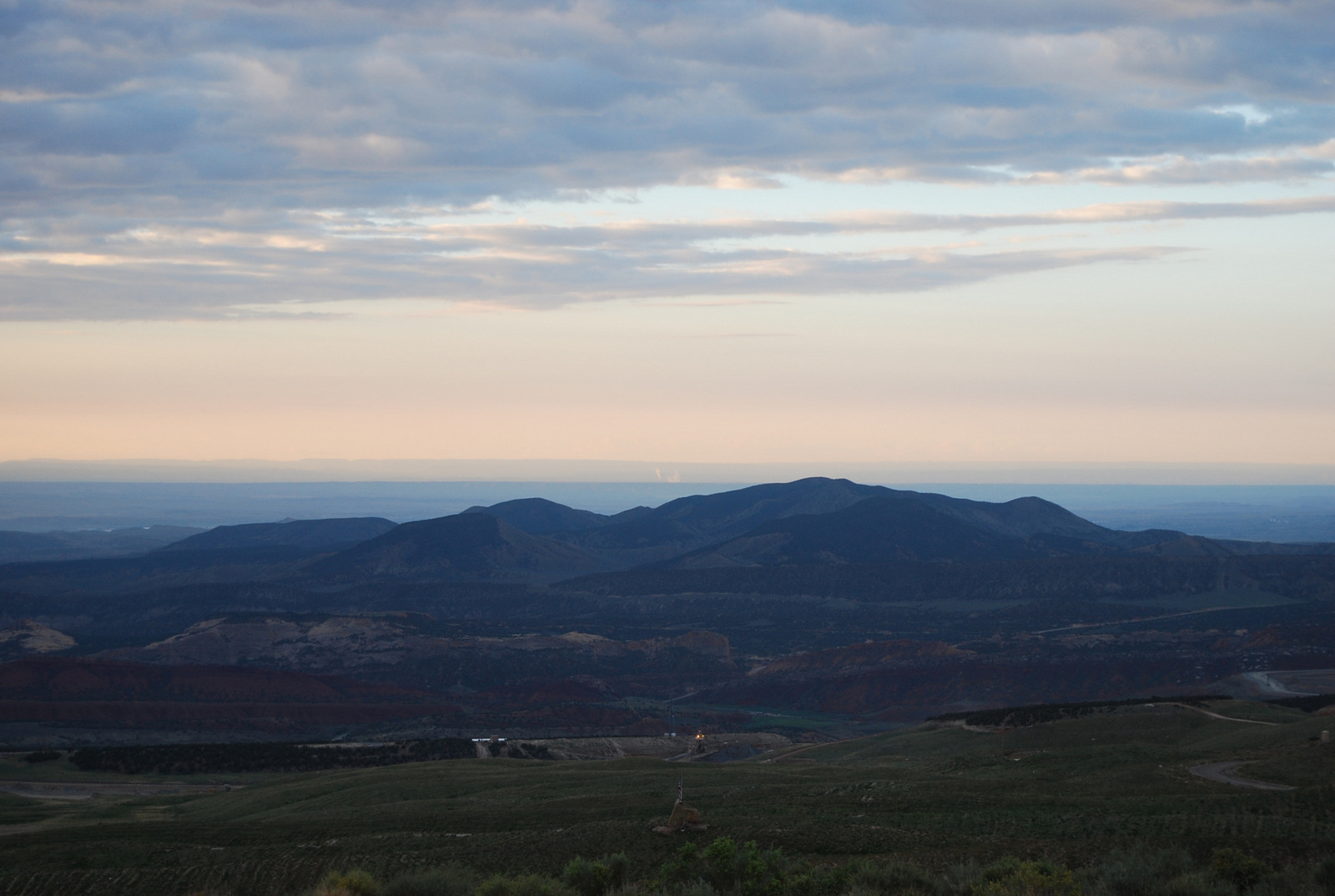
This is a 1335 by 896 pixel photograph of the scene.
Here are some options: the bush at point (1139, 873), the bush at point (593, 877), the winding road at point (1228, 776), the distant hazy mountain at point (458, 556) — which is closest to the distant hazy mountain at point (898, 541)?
the distant hazy mountain at point (458, 556)

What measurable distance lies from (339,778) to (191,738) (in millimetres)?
35685

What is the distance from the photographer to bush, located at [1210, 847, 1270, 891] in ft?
52.5

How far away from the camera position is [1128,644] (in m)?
96.8

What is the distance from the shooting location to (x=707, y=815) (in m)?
25.6

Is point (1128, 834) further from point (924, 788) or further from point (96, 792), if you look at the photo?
point (96, 792)

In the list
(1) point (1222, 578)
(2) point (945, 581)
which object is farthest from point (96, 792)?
(1) point (1222, 578)

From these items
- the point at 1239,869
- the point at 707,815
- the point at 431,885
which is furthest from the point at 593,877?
the point at 1239,869

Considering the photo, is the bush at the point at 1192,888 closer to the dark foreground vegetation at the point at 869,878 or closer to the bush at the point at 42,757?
the dark foreground vegetation at the point at 869,878

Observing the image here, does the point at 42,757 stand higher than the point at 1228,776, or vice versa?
the point at 1228,776

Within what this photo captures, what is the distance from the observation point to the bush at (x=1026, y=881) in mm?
15627

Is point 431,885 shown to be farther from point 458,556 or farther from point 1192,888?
point 458,556

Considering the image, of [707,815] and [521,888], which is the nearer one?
[521,888]

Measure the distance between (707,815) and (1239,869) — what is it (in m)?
12.2

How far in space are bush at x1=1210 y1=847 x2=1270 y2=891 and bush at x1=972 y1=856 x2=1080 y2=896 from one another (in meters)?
2.12
